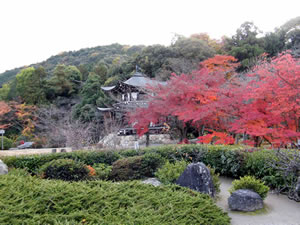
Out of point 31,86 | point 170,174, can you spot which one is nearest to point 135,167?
point 170,174

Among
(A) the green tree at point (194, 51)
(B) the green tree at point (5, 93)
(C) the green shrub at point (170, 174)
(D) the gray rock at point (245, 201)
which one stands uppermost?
(A) the green tree at point (194, 51)

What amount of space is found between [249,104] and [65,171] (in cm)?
686

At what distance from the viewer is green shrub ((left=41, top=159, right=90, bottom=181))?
6816 mm

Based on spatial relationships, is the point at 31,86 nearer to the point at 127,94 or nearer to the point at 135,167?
the point at 127,94

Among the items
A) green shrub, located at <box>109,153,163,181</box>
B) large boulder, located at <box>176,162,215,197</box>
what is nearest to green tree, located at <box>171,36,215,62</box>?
green shrub, located at <box>109,153,163,181</box>

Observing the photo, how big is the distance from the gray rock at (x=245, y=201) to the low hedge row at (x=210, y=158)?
4.84ft

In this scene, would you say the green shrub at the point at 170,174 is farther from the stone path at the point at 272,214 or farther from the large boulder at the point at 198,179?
the stone path at the point at 272,214

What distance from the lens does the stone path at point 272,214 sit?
4500 millimetres

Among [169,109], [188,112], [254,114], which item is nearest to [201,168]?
[254,114]

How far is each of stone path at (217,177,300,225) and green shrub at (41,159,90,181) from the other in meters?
3.71

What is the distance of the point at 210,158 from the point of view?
8398 millimetres

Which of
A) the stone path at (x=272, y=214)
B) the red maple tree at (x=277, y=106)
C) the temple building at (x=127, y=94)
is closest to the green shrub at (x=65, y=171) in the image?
the stone path at (x=272, y=214)

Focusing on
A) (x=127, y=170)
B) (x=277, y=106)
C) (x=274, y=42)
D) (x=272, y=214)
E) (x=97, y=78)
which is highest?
(x=274, y=42)

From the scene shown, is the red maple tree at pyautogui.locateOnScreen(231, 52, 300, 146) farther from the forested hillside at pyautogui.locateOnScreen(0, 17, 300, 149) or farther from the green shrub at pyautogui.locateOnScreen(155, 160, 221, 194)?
the forested hillside at pyautogui.locateOnScreen(0, 17, 300, 149)
